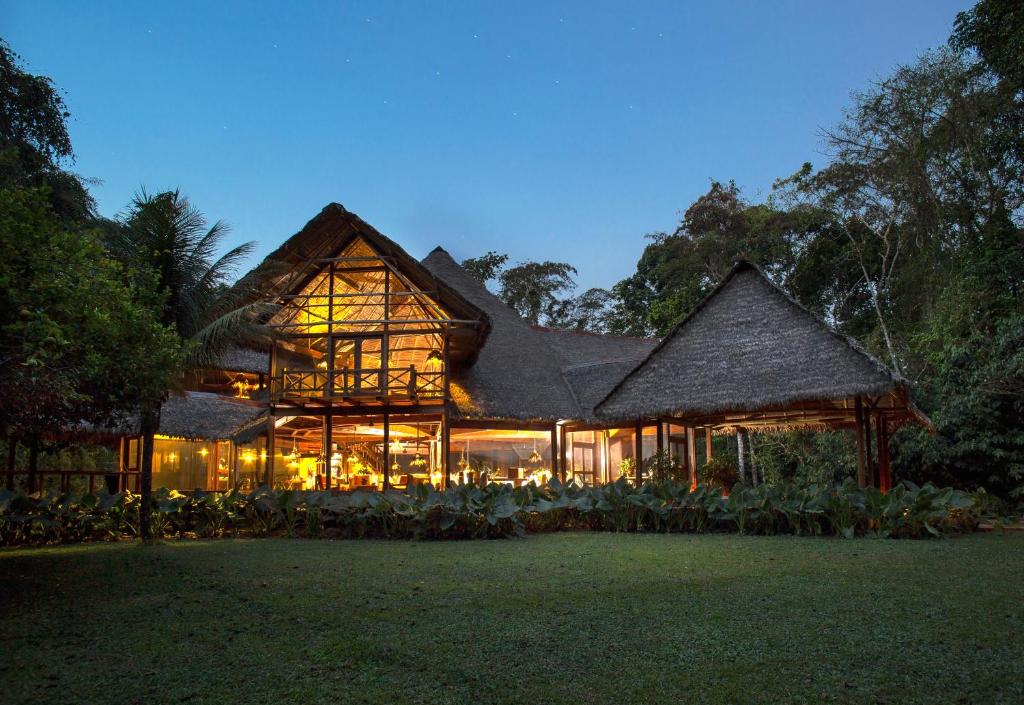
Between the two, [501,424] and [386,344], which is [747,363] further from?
[386,344]

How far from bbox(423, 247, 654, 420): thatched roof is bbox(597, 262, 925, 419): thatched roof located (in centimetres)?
326

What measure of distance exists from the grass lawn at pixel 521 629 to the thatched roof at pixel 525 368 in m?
8.41

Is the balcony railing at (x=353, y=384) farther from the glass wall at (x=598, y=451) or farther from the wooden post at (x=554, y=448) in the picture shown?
the glass wall at (x=598, y=451)

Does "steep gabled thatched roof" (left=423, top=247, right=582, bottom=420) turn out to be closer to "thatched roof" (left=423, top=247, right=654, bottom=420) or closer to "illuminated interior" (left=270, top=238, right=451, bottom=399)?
"thatched roof" (left=423, top=247, right=654, bottom=420)

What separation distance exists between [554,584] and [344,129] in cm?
2850

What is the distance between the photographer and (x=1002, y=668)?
10.1ft

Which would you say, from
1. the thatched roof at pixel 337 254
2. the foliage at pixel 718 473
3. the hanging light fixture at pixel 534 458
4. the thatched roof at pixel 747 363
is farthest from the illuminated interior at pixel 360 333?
the foliage at pixel 718 473

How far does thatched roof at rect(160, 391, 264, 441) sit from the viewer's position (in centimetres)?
1547

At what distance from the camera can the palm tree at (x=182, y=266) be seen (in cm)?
902

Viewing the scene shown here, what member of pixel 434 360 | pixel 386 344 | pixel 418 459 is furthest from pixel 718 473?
pixel 418 459

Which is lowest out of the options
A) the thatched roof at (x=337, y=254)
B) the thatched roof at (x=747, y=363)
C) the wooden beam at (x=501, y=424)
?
the wooden beam at (x=501, y=424)

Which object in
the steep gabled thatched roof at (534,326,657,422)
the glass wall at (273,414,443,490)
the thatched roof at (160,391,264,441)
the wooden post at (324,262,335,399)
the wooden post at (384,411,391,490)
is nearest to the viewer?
the wooden post at (384,411,391,490)

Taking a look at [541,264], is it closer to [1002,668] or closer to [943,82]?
[943,82]

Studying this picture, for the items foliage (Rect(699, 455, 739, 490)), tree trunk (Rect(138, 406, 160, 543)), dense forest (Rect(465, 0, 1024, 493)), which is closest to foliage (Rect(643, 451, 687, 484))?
foliage (Rect(699, 455, 739, 490))
